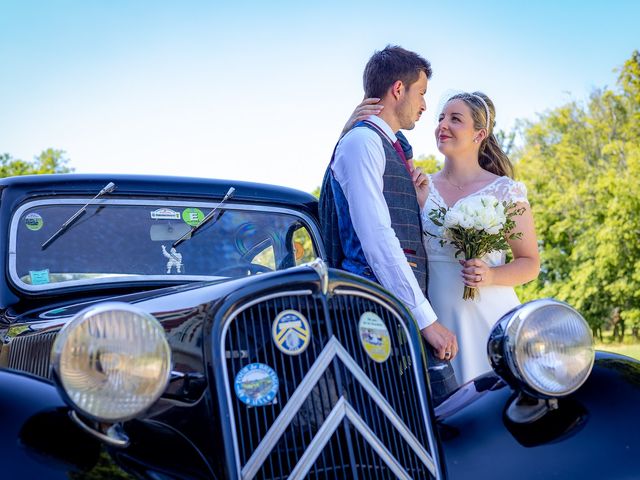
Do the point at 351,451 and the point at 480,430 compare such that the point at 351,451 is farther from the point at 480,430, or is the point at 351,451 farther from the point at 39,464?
the point at 39,464

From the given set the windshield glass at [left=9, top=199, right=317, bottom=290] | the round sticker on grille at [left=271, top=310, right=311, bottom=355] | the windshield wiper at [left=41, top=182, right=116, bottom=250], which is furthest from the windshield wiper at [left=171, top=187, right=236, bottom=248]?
the round sticker on grille at [left=271, top=310, right=311, bottom=355]

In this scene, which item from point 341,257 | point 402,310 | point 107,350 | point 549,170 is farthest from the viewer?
point 549,170

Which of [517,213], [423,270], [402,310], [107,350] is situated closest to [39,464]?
[107,350]

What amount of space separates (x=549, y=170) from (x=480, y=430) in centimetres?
2157

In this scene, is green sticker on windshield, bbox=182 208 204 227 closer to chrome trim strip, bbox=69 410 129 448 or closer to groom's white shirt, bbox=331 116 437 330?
groom's white shirt, bbox=331 116 437 330

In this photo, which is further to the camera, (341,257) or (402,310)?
(341,257)

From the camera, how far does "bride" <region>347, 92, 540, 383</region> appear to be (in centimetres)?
334

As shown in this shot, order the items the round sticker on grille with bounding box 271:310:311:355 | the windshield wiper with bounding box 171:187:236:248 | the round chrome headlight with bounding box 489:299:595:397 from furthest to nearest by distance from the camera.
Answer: the windshield wiper with bounding box 171:187:236:248 < the round chrome headlight with bounding box 489:299:595:397 < the round sticker on grille with bounding box 271:310:311:355

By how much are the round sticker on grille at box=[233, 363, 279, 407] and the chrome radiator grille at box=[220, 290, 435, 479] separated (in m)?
0.01

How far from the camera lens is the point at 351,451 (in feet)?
6.39

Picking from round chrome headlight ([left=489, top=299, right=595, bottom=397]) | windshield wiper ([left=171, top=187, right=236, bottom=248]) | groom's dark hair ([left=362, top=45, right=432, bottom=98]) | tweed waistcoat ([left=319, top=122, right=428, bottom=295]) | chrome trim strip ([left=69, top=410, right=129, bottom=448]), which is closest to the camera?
chrome trim strip ([left=69, top=410, right=129, bottom=448])

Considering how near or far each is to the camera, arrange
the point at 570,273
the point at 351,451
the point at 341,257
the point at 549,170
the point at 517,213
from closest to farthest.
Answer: the point at 351,451 < the point at 341,257 < the point at 517,213 < the point at 570,273 < the point at 549,170

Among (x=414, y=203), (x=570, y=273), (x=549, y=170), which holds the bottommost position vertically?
(x=570, y=273)

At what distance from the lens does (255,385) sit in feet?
6.32
